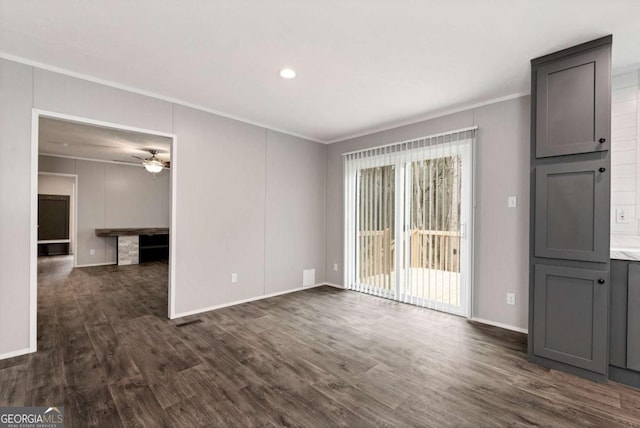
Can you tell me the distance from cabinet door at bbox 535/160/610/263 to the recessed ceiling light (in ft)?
7.67

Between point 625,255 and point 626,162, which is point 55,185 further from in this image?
point 626,162

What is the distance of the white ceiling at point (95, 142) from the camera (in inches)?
183

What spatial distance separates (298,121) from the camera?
4.26 metres

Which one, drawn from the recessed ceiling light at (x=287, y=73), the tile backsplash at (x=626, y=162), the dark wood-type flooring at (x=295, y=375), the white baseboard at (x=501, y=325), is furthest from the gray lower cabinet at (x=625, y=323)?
the recessed ceiling light at (x=287, y=73)

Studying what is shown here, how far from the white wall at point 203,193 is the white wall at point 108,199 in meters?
3.33

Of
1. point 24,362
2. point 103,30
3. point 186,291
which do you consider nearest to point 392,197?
point 186,291

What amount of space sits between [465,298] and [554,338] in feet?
3.91

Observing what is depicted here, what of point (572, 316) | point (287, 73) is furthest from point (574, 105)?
point (287, 73)

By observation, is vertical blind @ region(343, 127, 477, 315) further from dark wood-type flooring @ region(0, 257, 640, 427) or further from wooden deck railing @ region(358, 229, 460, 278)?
dark wood-type flooring @ region(0, 257, 640, 427)

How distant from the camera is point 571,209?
2.30 meters

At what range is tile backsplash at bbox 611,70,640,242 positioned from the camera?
8.48 feet

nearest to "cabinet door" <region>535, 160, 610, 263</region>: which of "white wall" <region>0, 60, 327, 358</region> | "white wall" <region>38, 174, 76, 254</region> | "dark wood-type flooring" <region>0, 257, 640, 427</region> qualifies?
"dark wood-type flooring" <region>0, 257, 640, 427</region>

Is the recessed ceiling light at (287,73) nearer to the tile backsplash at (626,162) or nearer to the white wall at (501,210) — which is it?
the white wall at (501,210)

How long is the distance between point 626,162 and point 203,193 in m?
4.43
